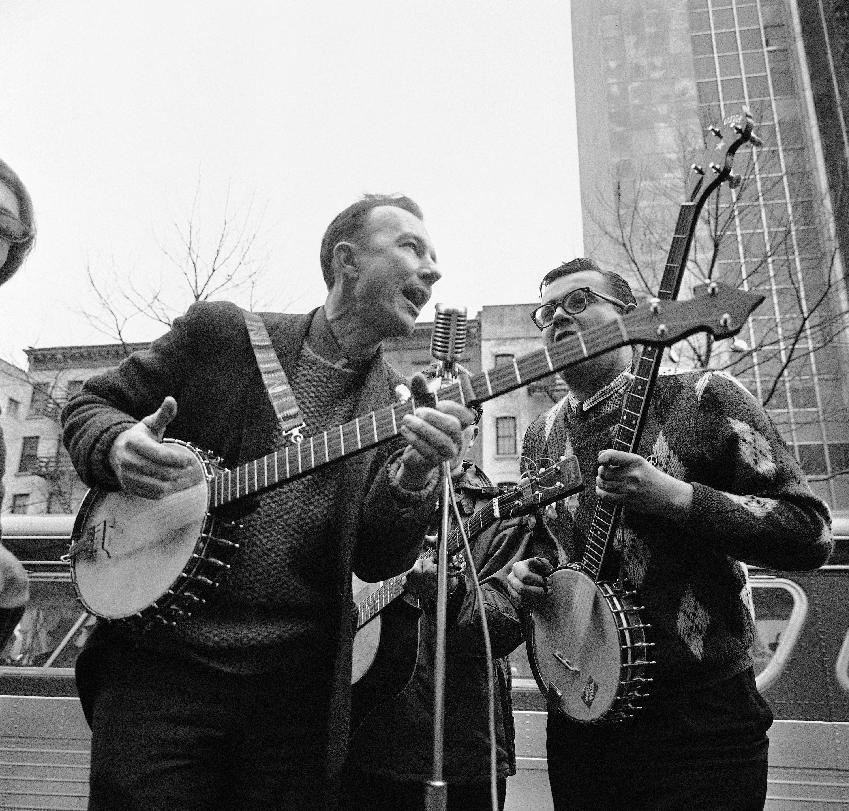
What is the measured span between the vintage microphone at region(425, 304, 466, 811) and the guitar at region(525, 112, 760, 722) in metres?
0.60

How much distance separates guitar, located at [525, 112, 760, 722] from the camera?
1.82 meters

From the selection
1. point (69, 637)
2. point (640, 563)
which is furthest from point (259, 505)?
point (69, 637)

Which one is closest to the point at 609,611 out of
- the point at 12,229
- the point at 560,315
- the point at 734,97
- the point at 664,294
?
the point at 664,294

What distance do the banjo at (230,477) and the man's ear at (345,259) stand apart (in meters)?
0.62

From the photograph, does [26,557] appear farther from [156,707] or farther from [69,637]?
[156,707]

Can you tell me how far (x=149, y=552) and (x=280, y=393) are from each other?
0.55 m

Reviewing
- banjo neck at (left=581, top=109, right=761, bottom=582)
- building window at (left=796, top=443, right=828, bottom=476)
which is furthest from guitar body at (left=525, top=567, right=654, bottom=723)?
building window at (left=796, top=443, right=828, bottom=476)

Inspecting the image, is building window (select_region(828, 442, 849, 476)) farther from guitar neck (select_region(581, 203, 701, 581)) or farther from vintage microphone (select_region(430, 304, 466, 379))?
vintage microphone (select_region(430, 304, 466, 379))

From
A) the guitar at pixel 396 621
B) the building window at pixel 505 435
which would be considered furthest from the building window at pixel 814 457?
the guitar at pixel 396 621

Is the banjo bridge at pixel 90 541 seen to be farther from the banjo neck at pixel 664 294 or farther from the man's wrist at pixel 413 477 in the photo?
the banjo neck at pixel 664 294

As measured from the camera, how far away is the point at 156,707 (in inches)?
62.6

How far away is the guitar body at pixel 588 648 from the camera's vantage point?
1.81 meters

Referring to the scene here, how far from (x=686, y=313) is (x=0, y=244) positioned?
6.44 ft

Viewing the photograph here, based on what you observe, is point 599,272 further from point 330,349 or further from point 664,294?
point 330,349
